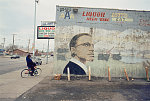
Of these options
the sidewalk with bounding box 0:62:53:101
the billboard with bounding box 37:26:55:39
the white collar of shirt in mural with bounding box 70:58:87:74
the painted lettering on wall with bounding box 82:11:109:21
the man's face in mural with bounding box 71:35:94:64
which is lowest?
the sidewalk with bounding box 0:62:53:101

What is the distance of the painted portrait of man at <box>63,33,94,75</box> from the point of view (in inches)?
375

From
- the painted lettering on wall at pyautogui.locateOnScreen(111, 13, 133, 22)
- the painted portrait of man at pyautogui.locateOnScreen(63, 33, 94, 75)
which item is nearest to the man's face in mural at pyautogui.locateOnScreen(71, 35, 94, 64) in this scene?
the painted portrait of man at pyautogui.locateOnScreen(63, 33, 94, 75)

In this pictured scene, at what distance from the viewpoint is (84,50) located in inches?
383

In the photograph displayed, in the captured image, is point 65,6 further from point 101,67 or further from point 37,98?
point 37,98

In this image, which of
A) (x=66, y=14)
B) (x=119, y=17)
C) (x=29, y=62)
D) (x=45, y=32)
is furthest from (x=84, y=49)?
(x=45, y=32)

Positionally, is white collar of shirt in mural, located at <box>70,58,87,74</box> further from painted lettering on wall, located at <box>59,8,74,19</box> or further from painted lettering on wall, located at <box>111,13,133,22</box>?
painted lettering on wall, located at <box>111,13,133,22</box>

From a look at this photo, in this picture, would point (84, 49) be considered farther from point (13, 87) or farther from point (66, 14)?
point (13, 87)

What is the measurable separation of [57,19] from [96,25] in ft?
11.6

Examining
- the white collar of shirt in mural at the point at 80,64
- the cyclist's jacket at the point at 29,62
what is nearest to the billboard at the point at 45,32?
the cyclist's jacket at the point at 29,62

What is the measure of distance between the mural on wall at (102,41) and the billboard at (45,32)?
5.15m

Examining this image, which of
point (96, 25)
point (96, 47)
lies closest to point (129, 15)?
point (96, 25)

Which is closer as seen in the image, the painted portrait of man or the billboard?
the painted portrait of man

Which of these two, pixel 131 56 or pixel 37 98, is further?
pixel 131 56

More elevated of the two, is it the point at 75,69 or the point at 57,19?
the point at 57,19
